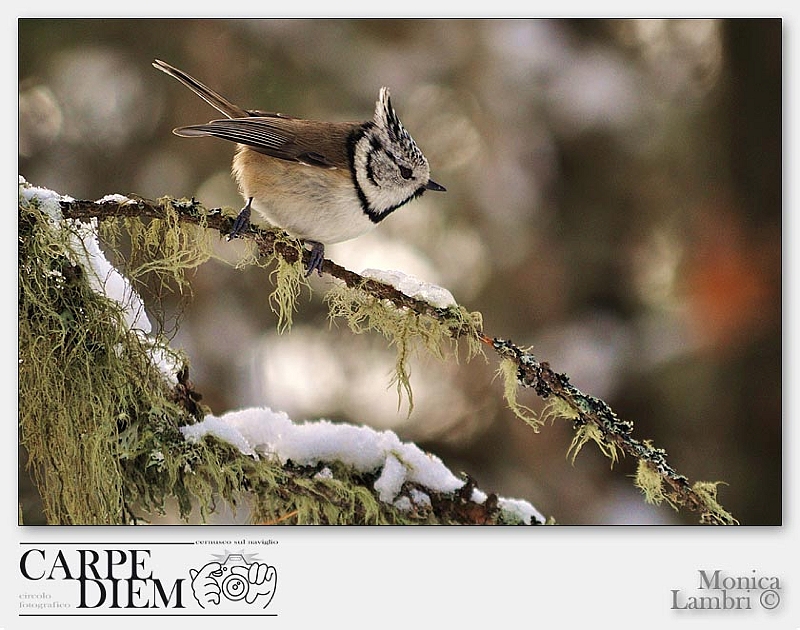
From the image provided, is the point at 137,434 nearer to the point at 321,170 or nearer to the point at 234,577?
the point at 234,577

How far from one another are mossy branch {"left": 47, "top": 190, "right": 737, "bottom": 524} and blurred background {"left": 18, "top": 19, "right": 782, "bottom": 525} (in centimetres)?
41

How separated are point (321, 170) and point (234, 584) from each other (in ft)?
3.13

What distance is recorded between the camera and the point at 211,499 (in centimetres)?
161

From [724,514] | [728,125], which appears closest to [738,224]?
[728,125]

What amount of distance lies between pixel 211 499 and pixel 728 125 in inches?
65.3

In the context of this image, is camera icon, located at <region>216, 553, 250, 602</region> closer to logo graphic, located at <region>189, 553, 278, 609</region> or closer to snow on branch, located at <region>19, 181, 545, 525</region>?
logo graphic, located at <region>189, 553, 278, 609</region>

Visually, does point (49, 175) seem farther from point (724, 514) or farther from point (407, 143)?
point (724, 514)

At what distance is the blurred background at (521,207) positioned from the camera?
6.88 ft

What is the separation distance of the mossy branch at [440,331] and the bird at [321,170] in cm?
8

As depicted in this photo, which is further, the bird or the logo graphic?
the logo graphic

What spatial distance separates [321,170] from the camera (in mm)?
1789

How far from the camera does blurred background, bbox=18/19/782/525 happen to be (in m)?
2.10

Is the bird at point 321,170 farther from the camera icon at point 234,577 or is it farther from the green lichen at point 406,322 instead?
the camera icon at point 234,577

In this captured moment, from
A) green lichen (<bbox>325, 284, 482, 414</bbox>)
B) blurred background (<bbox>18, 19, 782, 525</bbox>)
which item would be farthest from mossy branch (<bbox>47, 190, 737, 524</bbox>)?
blurred background (<bbox>18, 19, 782, 525</bbox>)
